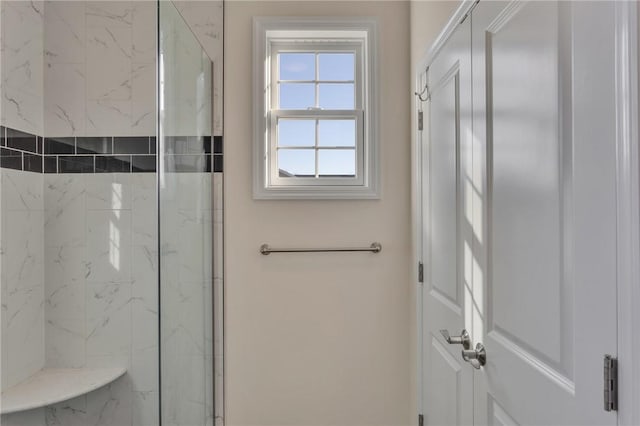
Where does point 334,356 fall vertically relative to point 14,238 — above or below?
below

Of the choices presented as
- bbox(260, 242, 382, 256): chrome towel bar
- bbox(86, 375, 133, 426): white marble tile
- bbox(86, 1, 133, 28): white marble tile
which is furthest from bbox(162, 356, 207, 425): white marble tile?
bbox(86, 1, 133, 28): white marble tile

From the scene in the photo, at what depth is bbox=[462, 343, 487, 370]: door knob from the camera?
1169 mm

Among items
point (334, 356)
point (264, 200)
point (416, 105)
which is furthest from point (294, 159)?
point (334, 356)

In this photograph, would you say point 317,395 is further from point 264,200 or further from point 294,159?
point 294,159

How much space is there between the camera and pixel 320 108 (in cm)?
228

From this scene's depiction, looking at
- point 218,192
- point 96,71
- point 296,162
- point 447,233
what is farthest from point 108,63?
point 447,233

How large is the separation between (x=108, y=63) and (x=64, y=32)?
0.28 m

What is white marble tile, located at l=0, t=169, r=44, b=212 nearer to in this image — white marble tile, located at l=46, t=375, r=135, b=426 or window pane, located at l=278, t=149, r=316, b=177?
white marble tile, located at l=46, t=375, r=135, b=426

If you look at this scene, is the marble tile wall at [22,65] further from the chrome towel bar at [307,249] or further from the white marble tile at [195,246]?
the chrome towel bar at [307,249]

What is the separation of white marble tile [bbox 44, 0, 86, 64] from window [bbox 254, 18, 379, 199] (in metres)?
0.97

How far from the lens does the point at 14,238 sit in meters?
1.92

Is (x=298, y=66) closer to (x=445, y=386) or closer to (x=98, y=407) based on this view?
(x=445, y=386)

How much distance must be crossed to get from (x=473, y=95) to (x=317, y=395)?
1701mm

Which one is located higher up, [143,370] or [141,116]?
[141,116]
